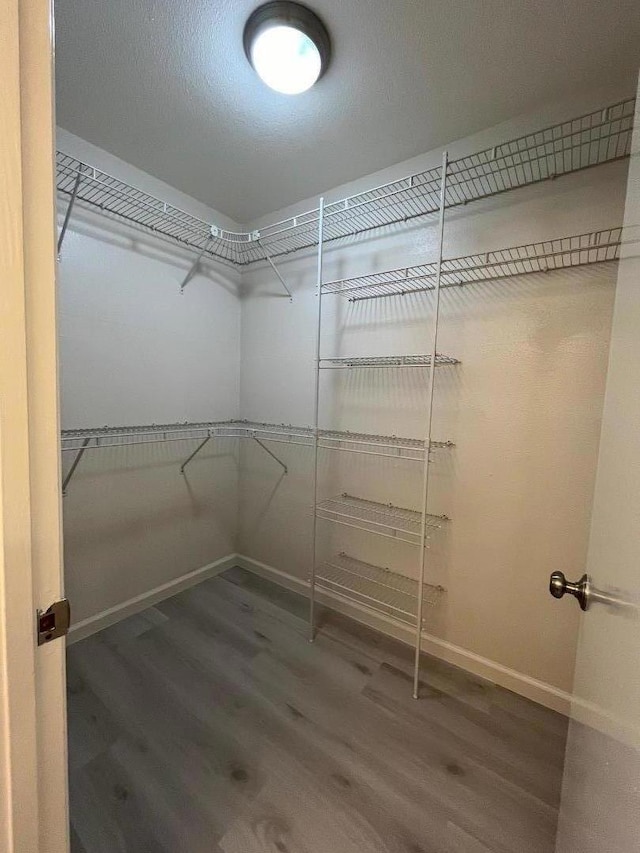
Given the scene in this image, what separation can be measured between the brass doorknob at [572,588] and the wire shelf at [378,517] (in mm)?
931

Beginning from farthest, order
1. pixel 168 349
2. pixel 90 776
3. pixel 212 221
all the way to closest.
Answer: pixel 212 221 → pixel 168 349 → pixel 90 776

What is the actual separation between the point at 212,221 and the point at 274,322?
765 mm

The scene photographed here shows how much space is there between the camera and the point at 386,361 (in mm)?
1827

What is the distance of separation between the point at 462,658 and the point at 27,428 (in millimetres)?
2028

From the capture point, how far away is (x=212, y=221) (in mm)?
2289

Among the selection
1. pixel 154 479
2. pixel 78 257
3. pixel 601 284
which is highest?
pixel 78 257

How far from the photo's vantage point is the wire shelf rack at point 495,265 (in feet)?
4.38

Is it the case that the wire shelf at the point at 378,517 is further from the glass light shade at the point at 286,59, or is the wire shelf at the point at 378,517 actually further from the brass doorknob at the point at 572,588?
the glass light shade at the point at 286,59

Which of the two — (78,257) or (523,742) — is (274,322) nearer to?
(78,257)

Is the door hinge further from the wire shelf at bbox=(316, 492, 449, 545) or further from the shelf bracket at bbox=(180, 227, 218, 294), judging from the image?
the shelf bracket at bbox=(180, 227, 218, 294)

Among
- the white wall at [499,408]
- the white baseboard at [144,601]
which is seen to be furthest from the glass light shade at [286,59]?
the white baseboard at [144,601]

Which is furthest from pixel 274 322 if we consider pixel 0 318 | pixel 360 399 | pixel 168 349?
pixel 0 318

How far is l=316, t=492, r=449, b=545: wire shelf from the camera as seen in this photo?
5.82ft

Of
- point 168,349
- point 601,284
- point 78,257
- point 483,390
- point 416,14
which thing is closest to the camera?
point 416,14
